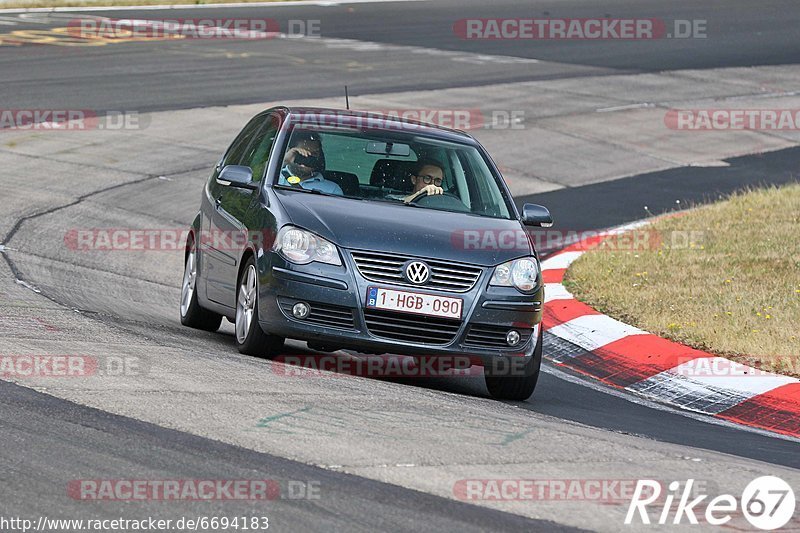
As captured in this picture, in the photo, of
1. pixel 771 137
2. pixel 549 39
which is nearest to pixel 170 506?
pixel 771 137

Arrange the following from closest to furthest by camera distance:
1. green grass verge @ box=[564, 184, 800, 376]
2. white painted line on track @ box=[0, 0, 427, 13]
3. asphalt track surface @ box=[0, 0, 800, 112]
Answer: green grass verge @ box=[564, 184, 800, 376], asphalt track surface @ box=[0, 0, 800, 112], white painted line on track @ box=[0, 0, 427, 13]

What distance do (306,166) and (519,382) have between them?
6.45 ft

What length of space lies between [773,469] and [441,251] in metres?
2.35

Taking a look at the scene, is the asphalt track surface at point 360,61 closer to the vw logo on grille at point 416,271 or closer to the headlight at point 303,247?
the headlight at point 303,247

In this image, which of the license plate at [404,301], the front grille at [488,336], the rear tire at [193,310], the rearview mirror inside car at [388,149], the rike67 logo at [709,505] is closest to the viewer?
the rike67 logo at [709,505]

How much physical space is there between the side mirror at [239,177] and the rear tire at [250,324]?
57cm

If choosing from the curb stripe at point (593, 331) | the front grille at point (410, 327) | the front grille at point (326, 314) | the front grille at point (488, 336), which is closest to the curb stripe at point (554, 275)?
the curb stripe at point (593, 331)

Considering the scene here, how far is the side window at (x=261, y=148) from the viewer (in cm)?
911

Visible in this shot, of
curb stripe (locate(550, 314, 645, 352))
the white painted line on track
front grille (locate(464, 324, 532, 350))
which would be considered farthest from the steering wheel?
the white painted line on track

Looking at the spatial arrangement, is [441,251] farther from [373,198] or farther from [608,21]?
[608,21]

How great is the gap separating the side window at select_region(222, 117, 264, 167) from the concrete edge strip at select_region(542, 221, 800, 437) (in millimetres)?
2660

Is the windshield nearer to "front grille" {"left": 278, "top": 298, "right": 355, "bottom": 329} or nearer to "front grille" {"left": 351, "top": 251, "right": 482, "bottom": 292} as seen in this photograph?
"front grille" {"left": 351, "top": 251, "right": 482, "bottom": 292}

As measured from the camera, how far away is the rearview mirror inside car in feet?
29.8

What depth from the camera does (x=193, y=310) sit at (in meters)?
9.94
